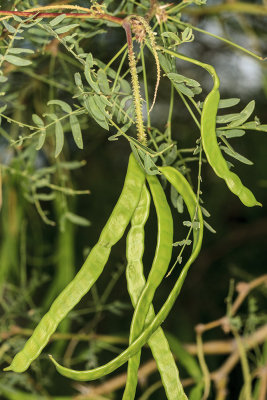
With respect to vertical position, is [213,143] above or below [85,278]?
above

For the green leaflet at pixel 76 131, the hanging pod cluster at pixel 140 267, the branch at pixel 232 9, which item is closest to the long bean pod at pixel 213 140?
the hanging pod cluster at pixel 140 267

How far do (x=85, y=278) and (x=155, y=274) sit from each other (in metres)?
0.06

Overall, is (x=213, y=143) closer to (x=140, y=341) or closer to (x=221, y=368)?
(x=140, y=341)

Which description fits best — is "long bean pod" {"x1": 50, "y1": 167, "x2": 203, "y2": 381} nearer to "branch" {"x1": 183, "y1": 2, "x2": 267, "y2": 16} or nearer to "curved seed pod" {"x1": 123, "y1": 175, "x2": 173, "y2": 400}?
"curved seed pod" {"x1": 123, "y1": 175, "x2": 173, "y2": 400}

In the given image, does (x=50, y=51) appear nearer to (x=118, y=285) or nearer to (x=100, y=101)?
(x=100, y=101)

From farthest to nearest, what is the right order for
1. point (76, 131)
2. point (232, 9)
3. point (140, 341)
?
point (232, 9) → point (76, 131) → point (140, 341)

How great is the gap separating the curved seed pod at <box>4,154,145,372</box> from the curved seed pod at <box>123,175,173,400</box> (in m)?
0.02

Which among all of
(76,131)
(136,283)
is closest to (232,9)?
(76,131)

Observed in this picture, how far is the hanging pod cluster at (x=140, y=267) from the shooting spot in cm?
48

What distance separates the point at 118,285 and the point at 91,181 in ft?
1.08

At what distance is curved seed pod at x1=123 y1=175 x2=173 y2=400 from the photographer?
491 millimetres

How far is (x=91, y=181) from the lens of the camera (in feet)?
5.58

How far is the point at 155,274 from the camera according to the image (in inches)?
19.4

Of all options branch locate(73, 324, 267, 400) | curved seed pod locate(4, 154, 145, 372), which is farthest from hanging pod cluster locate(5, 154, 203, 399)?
branch locate(73, 324, 267, 400)
